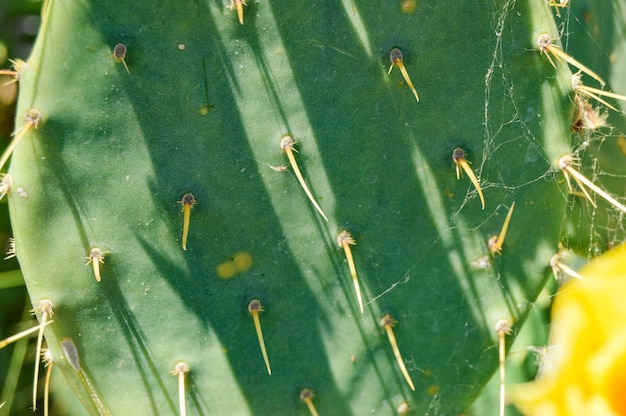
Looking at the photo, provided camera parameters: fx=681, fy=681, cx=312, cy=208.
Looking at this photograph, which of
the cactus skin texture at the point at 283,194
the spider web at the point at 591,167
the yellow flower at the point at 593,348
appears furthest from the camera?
the spider web at the point at 591,167

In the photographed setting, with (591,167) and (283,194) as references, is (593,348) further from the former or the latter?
(591,167)

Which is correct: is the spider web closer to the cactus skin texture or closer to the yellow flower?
the cactus skin texture

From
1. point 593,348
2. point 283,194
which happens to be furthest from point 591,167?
point 593,348

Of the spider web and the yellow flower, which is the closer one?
the yellow flower

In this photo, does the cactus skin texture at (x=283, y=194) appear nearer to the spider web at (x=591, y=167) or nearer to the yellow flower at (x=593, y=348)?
the spider web at (x=591, y=167)

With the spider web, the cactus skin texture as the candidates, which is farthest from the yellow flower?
the spider web

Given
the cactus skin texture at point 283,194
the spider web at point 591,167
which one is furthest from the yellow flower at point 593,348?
the spider web at point 591,167
